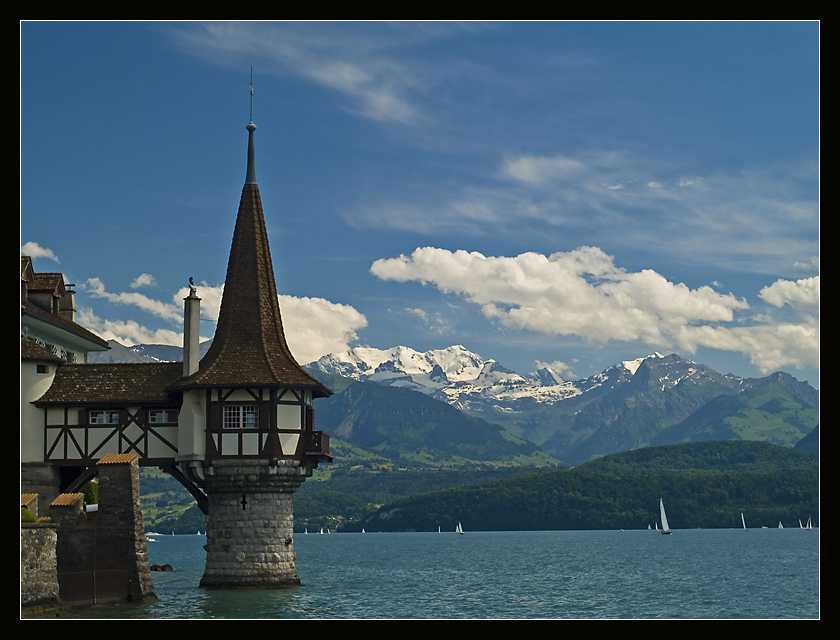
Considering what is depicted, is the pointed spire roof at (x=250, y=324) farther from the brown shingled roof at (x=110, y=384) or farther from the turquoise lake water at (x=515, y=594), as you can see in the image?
the turquoise lake water at (x=515, y=594)

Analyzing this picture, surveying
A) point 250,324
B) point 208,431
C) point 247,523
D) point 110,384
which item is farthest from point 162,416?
point 247,523

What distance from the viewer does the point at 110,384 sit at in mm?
58094

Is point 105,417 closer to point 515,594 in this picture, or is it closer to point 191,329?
point 191,329

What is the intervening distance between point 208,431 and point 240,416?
5.76 feet

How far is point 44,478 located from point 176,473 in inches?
259

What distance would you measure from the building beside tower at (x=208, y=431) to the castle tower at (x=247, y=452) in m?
0.05

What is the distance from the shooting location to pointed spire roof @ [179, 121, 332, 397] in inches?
2247

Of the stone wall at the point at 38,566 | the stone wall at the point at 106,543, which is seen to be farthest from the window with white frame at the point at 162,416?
the stone wall at the point at 38,566
